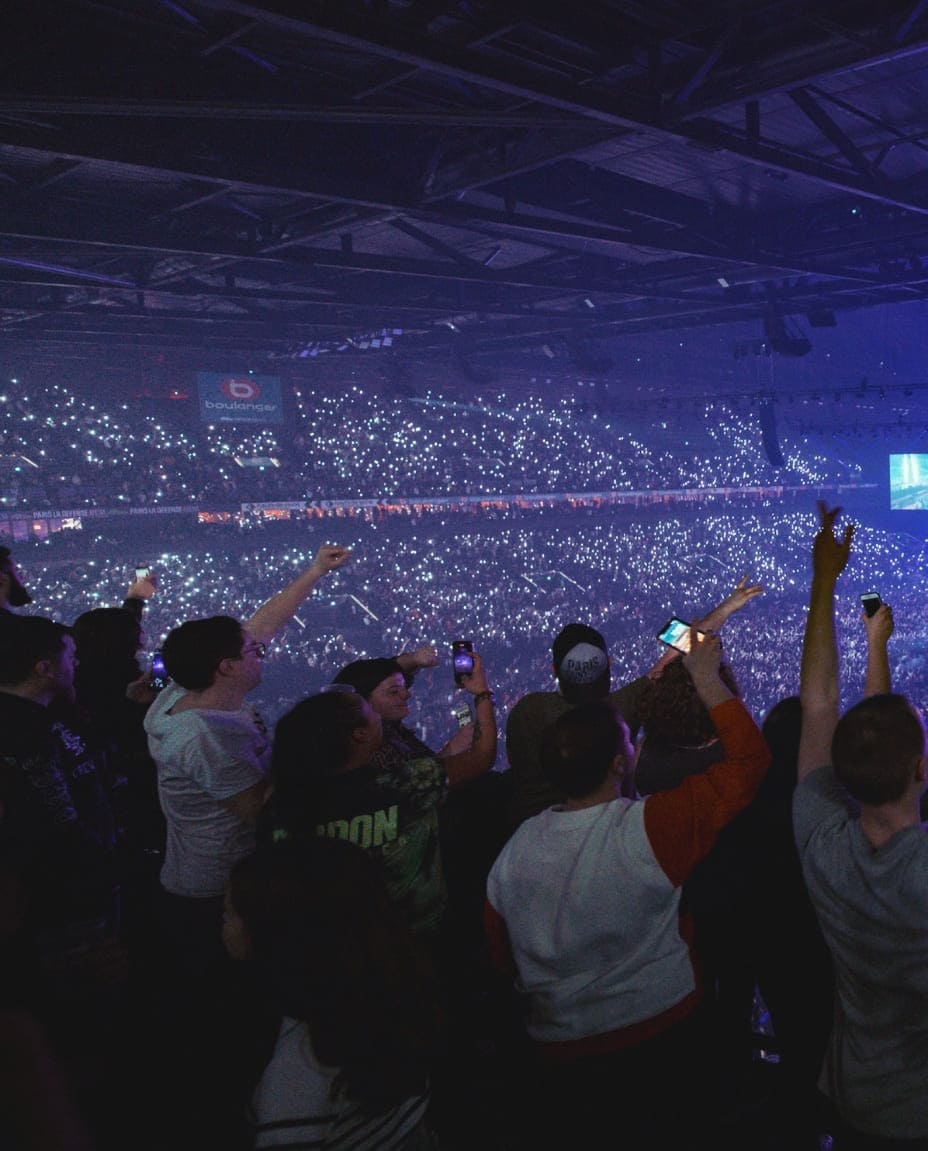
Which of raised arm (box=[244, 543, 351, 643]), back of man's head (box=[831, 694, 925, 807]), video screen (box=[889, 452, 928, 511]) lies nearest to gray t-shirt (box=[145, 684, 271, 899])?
raised arm (box=[244, 543, 351, 643])

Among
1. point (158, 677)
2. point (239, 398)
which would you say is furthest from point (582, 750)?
point (239, 398)

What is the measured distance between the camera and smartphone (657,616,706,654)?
2717 millimetres

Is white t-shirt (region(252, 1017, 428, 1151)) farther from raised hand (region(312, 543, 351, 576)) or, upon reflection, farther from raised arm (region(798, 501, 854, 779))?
raised hand (region(312, 543, 351, 576))

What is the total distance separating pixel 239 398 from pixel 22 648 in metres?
12.5

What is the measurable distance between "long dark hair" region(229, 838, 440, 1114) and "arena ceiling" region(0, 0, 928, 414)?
288 cm

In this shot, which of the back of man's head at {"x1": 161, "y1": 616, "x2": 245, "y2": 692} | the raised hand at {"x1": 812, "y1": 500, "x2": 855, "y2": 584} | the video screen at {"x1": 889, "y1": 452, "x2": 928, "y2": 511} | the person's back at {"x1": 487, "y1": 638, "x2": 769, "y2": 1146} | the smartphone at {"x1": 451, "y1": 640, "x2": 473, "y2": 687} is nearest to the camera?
the person's back at {"x1": 487, "y1": 638, "x2": 769, "y2": 1146}

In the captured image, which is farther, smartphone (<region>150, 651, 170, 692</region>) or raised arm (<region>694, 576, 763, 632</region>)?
smartphone (<region>150, 651, 170, 692</region>)

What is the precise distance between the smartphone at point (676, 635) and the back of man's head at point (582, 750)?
89cm

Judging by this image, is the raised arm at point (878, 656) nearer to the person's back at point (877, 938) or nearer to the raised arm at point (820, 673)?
the raised arm at point (820, 673)

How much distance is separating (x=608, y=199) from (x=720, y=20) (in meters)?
2.78

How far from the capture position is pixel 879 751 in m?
1.53

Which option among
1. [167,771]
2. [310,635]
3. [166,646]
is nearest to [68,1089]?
[167,771]

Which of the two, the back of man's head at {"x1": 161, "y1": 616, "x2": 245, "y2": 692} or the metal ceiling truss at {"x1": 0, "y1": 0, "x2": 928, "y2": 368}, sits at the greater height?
the metal ceiling truss at {"x1": 0, "y1": 0, "x2": 928, "y2": 368}

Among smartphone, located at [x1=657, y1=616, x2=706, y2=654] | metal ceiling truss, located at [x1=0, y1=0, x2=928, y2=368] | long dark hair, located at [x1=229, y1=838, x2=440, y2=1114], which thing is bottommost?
long dark hair, located at [x1=229, y1=838, x2=440, y2=1114]
